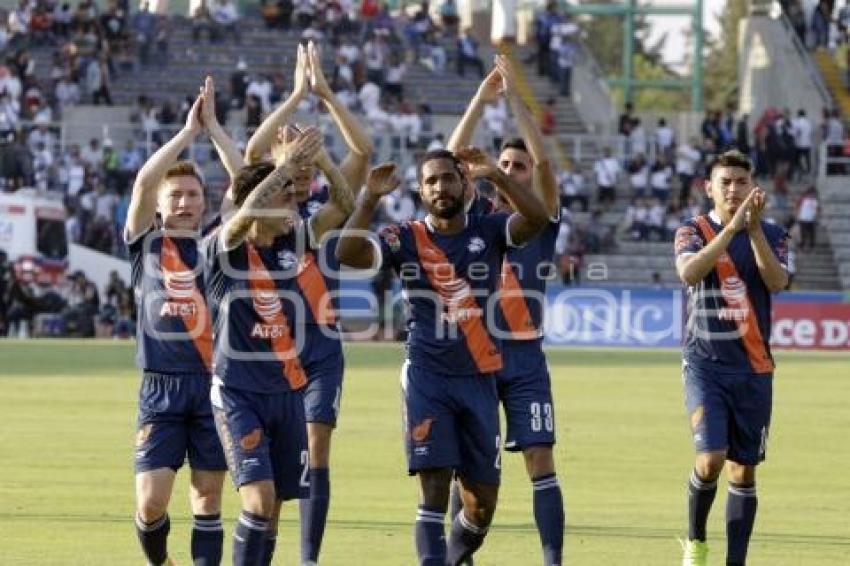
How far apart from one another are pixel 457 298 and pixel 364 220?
754mm

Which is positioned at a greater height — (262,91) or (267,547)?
(262,91)

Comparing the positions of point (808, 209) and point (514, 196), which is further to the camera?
point (808, 209)

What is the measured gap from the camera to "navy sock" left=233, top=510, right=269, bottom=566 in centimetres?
1070

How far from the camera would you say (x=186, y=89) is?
4916cm

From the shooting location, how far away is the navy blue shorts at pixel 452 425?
1145 centimetres

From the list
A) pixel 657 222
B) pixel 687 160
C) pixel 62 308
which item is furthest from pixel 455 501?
pixel 687 160

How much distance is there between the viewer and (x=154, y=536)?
37.6 feet

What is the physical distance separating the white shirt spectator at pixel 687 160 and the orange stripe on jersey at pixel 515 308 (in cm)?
3436

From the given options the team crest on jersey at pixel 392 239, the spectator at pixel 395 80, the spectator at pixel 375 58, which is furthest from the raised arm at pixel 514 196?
the spectator at pixel 375 58

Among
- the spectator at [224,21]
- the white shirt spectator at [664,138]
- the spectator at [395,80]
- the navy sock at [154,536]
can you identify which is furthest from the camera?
the spectator at [224,21]

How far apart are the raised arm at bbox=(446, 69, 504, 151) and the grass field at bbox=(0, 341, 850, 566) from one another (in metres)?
2.46

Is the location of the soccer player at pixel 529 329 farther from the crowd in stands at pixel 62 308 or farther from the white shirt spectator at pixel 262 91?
the white shirt spectator at pixel 262 91

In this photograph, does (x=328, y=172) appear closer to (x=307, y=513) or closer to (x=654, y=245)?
(x=307, y=513)

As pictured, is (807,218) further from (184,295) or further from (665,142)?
(184,295)
